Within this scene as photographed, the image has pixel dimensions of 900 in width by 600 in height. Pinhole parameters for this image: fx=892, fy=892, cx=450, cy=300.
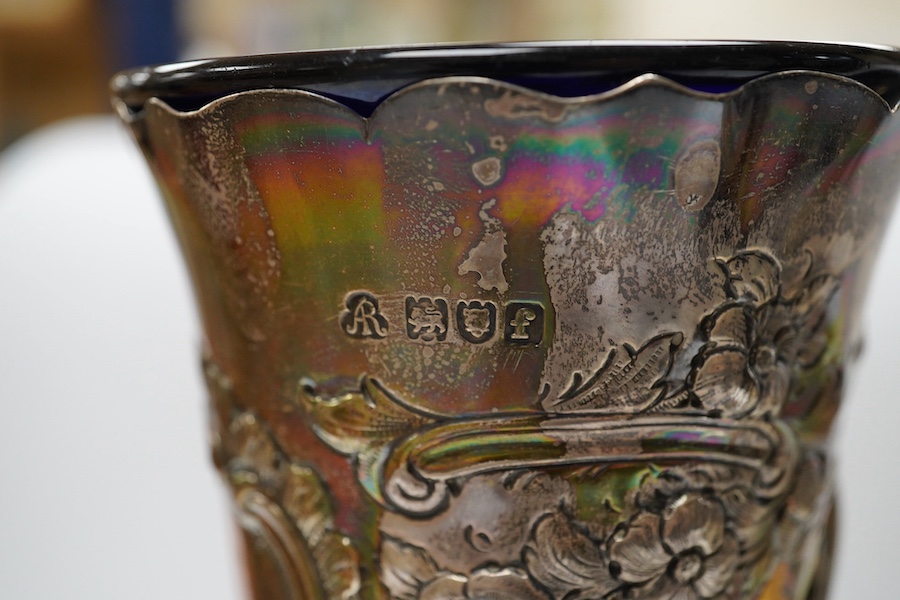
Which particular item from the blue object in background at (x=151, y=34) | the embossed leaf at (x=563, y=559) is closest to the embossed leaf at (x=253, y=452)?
the embossed leaf at (x=563, y=559)

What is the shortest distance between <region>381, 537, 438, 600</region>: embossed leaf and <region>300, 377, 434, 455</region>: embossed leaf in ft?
0.12

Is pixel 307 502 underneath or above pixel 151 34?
underneath

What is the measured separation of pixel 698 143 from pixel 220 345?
20 centimetres

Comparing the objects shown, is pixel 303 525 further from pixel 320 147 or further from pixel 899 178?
pixel 899 178

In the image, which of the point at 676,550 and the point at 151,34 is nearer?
the point at 676,550

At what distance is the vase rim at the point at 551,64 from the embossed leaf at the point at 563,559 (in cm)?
15

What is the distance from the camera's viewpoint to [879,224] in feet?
1.06

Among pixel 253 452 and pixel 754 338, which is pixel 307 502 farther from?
pixel 754 338

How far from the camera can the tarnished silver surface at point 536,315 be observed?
0.26 m

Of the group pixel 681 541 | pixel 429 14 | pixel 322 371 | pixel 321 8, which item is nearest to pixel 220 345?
pixel 322 371

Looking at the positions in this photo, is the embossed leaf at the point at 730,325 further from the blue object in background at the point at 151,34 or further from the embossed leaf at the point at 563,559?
the blue object in background at the point at 151,34

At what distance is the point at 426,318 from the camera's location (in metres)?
0.28

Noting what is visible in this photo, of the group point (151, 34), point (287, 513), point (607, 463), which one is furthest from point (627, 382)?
point (151, 34)

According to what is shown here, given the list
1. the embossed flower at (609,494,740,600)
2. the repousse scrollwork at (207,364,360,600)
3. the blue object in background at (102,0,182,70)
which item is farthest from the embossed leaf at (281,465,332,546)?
the blue object in background at (102,0,182,70)
